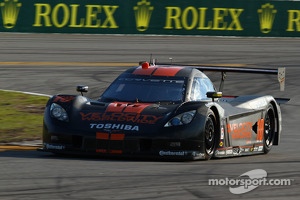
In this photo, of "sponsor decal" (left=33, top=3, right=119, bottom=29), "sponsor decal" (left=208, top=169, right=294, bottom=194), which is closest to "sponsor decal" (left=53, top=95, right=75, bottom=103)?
"sponsor decal" (left=208, top=169, right=294, bottom=194)

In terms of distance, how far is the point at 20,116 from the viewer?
15.3 meters

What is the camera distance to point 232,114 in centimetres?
1170

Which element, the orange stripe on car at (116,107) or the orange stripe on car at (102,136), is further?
the orange stripe on car at (116,107)

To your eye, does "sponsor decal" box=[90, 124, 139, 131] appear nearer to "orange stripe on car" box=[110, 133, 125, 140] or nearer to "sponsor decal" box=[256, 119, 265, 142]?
"orange stripe on car" box=[110, 133, 125, 140]

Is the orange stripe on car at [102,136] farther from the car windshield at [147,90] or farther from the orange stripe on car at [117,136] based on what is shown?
the car windshield at [147,90]

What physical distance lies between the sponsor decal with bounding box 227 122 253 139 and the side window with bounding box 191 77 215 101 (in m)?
0.64

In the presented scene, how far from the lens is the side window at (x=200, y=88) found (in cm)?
1198

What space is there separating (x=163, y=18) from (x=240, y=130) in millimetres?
23117

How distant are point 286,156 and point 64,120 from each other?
294cm

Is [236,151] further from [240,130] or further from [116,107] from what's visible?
[116,107]

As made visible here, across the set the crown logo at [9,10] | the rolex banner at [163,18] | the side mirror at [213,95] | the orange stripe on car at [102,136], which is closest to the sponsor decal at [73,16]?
the rolex banner at [163,18]

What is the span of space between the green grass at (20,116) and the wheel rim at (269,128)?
3258 millimetres

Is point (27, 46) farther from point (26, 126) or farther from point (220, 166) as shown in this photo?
point (220, 166)

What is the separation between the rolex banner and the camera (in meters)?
33.9
